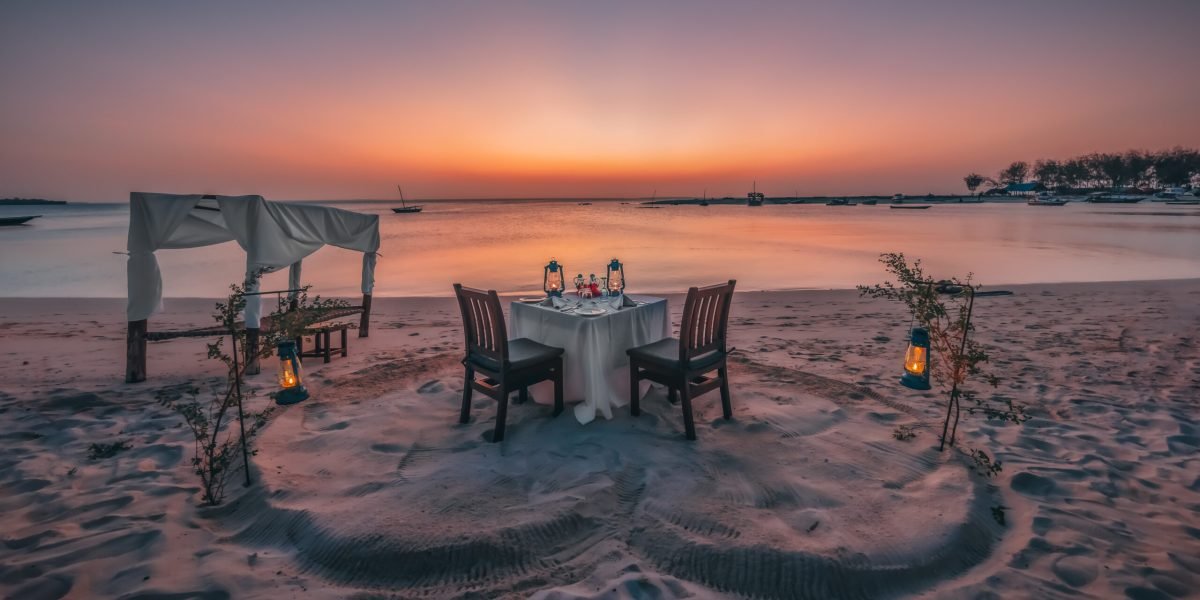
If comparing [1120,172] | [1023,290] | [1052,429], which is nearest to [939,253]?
[1023,290]

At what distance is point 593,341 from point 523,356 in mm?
525

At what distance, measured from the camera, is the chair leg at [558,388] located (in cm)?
Result: 395

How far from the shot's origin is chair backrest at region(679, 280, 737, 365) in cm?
355

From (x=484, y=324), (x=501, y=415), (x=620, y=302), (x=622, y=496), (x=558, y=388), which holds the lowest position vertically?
(x=622, y=496)

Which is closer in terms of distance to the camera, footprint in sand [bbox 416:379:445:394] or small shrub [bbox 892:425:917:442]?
small shrub [bbox 892:425:917:442]

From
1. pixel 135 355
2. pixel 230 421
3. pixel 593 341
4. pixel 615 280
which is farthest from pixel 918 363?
pixel 135 355

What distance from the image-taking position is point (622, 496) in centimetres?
289

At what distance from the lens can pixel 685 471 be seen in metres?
3.16

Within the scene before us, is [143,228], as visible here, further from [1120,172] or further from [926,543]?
[1120,172]

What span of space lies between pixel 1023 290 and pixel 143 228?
14.2 metres

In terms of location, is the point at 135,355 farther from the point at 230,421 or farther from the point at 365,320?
the point at 365,320

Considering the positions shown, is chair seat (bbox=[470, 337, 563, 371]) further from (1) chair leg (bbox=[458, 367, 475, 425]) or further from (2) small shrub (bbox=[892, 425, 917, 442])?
(2) small shrub (bbox=[892, 425, 917, 442])

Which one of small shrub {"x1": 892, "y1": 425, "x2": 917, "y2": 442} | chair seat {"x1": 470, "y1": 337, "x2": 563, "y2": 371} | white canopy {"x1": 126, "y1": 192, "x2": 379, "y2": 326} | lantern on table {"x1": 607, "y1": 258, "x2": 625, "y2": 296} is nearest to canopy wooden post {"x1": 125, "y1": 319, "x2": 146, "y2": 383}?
white canopy {"x1": 126, "y1": 192, "x2": 379, "y2": 326}

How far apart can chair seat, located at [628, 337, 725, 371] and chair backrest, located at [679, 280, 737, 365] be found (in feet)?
0.19
